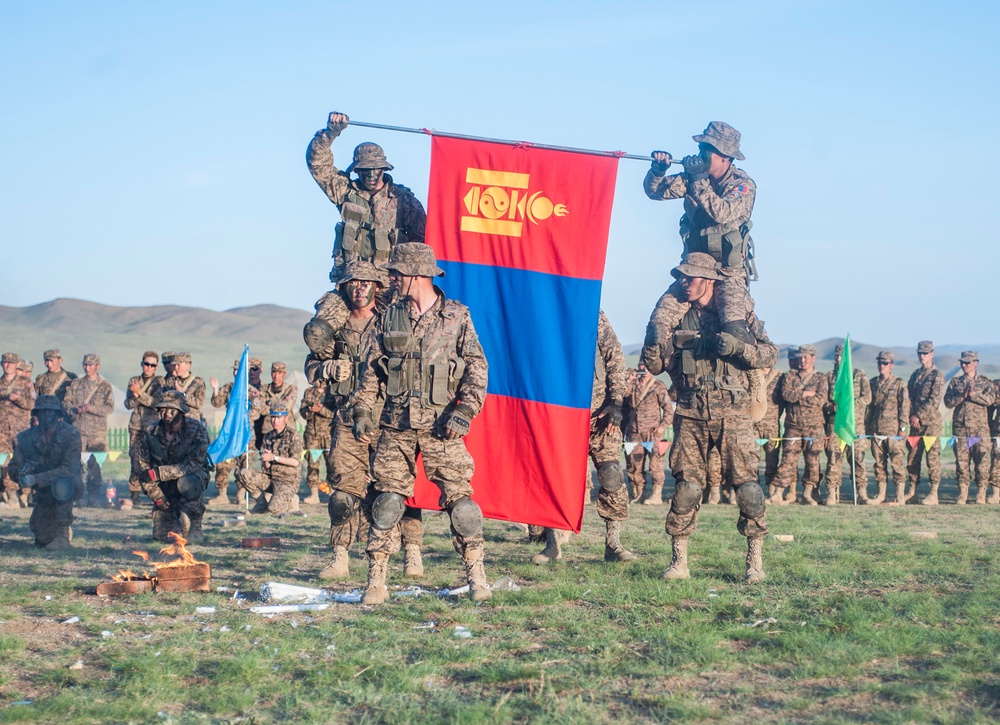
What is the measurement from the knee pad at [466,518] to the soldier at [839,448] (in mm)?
11193

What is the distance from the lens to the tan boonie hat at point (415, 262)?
28.7ft

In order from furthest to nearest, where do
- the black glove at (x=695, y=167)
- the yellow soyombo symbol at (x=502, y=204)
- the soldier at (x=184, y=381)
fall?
the soldier at (x=184, y=381) < the yellow soyombo symbol at (x=502, y=204) < the black glove at (x=695, y=167)

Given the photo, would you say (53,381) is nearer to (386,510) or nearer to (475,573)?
(386,510)

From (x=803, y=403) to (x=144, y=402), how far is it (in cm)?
1059

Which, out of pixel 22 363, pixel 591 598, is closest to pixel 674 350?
pixel 591 598

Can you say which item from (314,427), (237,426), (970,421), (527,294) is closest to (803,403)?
(970,421)

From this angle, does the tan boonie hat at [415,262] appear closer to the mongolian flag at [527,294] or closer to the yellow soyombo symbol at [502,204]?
the mongolian flag at [527,294]

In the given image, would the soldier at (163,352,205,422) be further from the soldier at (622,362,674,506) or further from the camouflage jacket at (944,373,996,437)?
the camouflage jacket at (944,373,996,437)

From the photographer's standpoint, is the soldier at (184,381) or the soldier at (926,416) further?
the soldier at (926,416)

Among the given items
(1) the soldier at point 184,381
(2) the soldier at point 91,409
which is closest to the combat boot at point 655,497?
(1) the soldier at point 184,381

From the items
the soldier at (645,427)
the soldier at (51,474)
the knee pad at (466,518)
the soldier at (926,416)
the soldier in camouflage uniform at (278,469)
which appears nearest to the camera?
the knee pad at (466,518)

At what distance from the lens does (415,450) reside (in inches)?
346

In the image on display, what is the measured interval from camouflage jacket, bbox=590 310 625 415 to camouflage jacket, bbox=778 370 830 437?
29.3 feet

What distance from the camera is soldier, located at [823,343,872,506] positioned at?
18.8m
